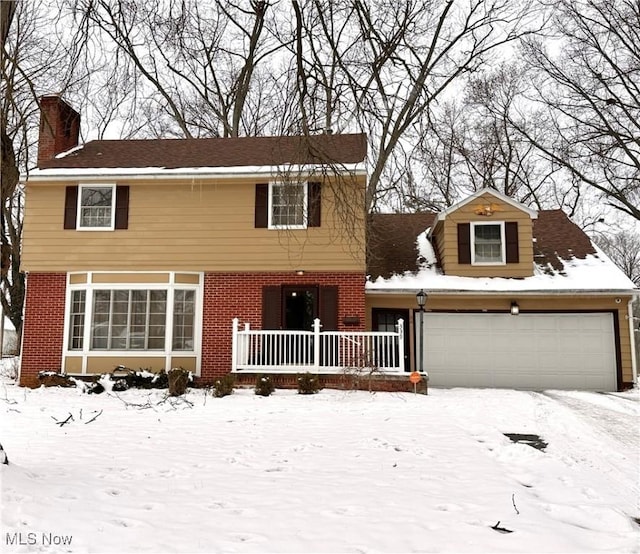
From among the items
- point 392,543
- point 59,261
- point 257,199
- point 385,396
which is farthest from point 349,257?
point 392,543

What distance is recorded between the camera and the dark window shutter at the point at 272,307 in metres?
12.6

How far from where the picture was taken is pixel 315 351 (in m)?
11.3

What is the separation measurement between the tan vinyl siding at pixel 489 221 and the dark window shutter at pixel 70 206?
916cm

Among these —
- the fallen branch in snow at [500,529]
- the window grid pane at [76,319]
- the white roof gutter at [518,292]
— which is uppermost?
the white roof gutter at [518,292]

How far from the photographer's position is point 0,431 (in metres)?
6.50

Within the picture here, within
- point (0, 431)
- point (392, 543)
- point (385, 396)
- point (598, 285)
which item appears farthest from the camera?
point (598, 285)

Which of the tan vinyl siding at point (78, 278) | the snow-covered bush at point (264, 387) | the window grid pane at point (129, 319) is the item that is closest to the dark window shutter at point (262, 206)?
the window grid pane at point (129, 319)

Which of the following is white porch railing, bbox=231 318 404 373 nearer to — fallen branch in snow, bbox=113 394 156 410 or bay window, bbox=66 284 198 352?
bay window, bbox=66 284 198 352

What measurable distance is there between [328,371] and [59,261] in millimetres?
6855

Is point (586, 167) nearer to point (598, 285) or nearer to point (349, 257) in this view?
point (598, 285)

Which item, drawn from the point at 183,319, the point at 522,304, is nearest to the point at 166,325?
the point at 183,319

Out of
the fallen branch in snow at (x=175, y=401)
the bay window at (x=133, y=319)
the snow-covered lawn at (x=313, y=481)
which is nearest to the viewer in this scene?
the snow-covered lawn at (x=313, y=481)

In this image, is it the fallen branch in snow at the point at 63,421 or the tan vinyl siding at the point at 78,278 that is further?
the tan vinyl siding at the point at 78,278

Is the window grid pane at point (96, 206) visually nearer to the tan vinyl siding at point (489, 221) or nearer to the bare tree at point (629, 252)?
the tan vinyl siding at point (489, 221)
